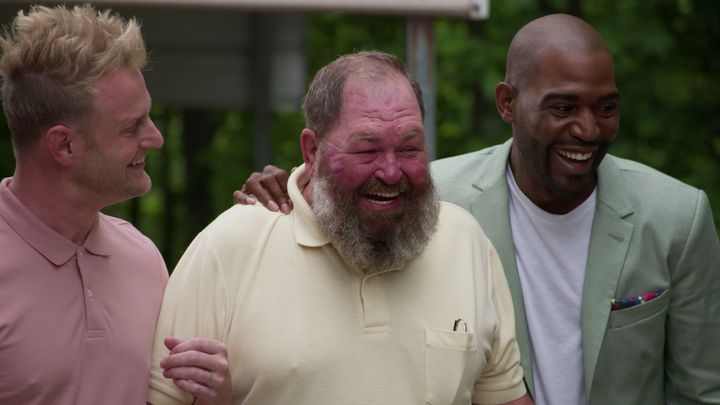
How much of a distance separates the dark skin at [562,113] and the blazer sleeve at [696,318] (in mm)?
375

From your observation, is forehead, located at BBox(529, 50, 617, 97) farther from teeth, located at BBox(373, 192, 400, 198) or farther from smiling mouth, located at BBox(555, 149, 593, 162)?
teeth, located at BBox(373, 192, 400, 198)

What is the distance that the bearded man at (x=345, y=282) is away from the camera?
3365mm

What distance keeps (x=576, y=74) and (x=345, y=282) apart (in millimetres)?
1135

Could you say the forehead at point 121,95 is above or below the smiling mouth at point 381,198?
above

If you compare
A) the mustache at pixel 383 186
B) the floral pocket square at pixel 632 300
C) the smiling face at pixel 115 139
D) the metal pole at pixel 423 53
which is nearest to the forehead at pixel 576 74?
the floral pocket square at pixel 632 300

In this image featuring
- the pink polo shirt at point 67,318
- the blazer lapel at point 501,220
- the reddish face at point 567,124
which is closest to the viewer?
the pink polo shirt at point 67,318

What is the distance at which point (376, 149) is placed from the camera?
3395 millimetres

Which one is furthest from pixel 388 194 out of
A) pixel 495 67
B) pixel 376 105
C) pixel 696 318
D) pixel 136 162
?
pixel 495 67

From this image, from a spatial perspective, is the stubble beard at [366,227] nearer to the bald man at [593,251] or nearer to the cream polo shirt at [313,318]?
the cream polo shirt at [313,318]

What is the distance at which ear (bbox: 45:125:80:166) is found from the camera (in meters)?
3.26

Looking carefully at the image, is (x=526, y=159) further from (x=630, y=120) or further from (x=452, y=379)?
(x=630, y=120)

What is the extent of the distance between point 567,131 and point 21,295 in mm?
1788

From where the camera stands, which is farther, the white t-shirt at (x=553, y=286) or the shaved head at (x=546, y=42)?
the shaved head at (x=546, y=42)

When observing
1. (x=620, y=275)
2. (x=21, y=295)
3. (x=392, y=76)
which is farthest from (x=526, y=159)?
(x=21, y=295)
